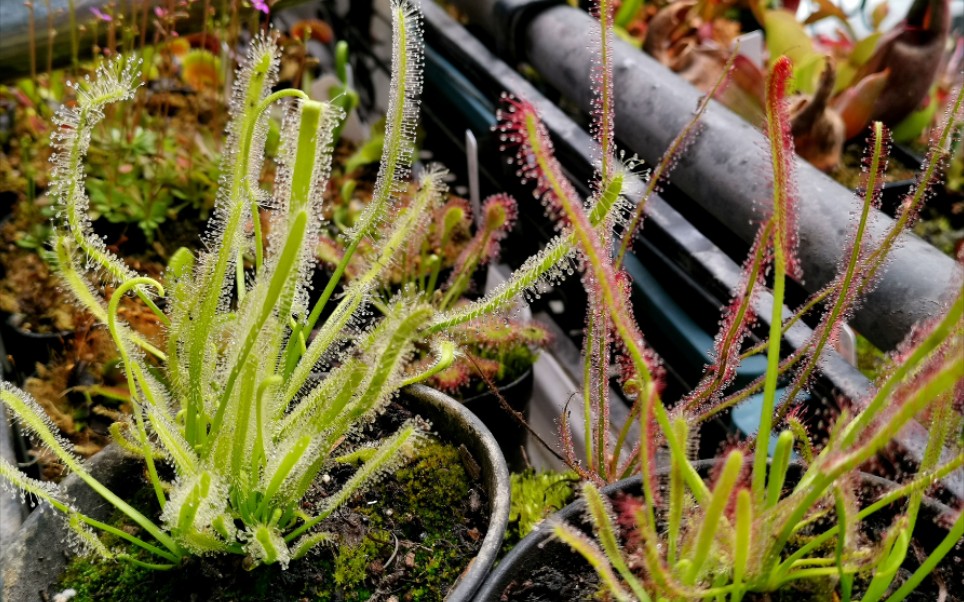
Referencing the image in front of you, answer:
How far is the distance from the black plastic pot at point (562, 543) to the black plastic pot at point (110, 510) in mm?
17

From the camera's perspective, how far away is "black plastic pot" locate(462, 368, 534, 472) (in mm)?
1119

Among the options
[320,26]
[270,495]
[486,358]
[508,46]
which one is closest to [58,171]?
[270,495]

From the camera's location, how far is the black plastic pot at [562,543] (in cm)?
66

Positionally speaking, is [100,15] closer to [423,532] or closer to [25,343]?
[25,343]

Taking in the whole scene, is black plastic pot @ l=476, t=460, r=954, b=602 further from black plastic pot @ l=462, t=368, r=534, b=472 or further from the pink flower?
the pink flower

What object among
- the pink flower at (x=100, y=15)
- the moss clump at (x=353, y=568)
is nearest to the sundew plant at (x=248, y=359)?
the moss clump at (x=353, y=568)

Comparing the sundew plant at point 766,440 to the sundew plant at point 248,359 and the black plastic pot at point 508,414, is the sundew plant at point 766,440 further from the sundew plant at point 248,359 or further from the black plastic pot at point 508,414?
the black plastic pot at point 508,414

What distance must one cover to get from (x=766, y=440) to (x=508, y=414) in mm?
553

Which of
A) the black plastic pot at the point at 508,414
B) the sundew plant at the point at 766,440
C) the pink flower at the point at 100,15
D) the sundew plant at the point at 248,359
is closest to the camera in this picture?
the sundew plant at the point at 766,440

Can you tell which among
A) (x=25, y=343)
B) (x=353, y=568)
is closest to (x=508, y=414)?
(x=353, y=568)

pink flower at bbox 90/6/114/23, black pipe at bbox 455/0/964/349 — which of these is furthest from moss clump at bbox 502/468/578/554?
pink flower at bbox 90/6/114/23

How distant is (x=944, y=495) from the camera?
2.44 feet

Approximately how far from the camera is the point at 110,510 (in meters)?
0.82

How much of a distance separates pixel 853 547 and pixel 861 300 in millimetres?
350
